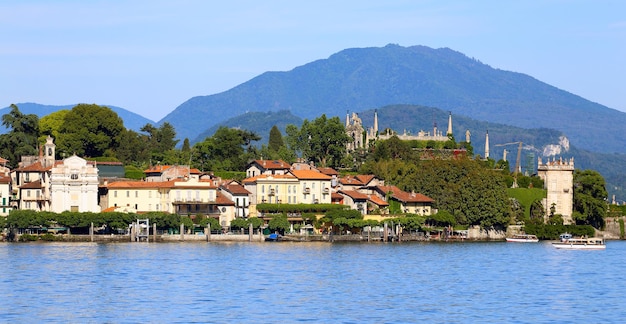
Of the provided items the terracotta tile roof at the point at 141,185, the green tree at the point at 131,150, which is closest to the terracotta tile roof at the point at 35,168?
the terracotta tile roof at the point at 141,185

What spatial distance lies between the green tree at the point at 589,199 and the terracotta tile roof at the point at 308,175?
23786 mm

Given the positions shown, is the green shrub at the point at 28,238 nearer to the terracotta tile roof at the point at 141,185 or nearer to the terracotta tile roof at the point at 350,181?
the terracotta tile roof at the point at 141,185

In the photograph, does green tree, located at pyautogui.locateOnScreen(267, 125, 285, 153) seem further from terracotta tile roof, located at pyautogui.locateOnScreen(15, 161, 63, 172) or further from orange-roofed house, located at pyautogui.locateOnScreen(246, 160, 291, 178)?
terracotta tile roof, located at pyautogui.locateOnScreen(15, 161, 63, 172)

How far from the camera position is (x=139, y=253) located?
73750mm

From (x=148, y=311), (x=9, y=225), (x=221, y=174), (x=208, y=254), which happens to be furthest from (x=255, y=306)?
(x=221, y=174)

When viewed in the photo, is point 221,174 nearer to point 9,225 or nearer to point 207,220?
point 207,220

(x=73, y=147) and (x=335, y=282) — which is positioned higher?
(x=73, y=147)

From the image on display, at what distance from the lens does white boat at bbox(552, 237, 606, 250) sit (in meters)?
93.8

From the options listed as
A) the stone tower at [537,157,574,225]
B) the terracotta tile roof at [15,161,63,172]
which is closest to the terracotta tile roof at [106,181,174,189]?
the terracotta tile roof at [15,161,63,172]

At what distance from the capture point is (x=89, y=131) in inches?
4469

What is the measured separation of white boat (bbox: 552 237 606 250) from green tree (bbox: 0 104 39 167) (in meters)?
45.3

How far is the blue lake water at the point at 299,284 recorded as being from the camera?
44.8 m

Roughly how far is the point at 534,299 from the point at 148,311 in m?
16.0

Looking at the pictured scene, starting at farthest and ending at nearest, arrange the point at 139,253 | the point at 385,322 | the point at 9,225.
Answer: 1. the point at 9,225
2. the point at 139,253
3. the point at 385,322
